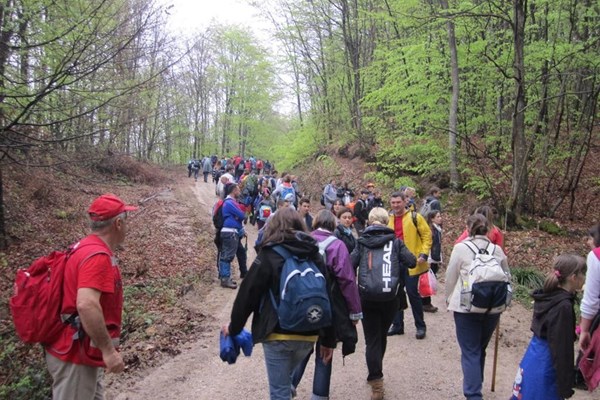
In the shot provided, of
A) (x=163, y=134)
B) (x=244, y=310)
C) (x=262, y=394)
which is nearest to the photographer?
(x=244, y=310)

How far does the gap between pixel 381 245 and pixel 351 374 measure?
186cm

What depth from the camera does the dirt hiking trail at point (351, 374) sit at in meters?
4.81

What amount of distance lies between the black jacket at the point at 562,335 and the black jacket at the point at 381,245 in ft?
4.77

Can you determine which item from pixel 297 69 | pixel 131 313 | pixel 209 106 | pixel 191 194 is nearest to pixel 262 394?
pixel 131 313

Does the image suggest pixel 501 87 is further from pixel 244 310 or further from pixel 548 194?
pixel 244 310

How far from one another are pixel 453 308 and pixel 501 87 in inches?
477

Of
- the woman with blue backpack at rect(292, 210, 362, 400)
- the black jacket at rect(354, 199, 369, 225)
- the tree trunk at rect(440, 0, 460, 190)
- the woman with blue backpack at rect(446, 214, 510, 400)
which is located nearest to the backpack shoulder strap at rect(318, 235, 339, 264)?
the woman with blue backpack at rect(292, 210, 362, 400)

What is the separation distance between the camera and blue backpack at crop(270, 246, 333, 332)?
9.74ft

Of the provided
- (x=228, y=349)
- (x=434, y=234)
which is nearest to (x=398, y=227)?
(x=434, y=234)

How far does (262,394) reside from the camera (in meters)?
4.80

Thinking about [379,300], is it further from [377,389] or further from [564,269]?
[564,269]

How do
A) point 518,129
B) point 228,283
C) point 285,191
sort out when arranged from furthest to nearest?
1. point 285,191
2. point 518,129
3. point 228,283

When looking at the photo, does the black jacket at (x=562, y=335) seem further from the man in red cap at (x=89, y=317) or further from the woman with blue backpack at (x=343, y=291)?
the man in red cap at (x=89, y=317)

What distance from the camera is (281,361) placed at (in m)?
3.20
